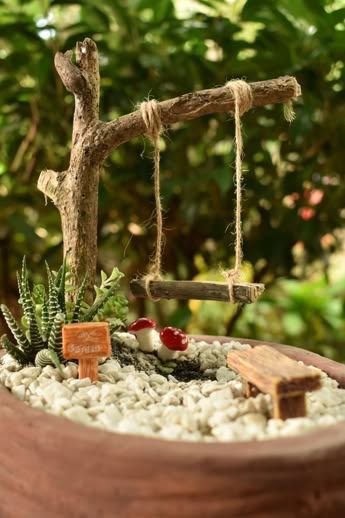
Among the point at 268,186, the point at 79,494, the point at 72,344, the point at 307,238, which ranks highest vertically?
the point at 268,186

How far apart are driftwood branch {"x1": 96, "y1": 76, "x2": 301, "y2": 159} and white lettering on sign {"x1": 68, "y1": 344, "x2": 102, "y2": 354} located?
30cm

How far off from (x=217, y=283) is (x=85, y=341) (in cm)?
20

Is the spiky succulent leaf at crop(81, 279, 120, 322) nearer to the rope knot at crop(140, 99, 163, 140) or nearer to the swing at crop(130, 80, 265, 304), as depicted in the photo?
the swing at crop(130, 80, 265, 304)

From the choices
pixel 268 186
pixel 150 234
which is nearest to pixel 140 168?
pixel 150 234

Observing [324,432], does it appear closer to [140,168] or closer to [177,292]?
[177,292]

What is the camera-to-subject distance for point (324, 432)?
0.64 m

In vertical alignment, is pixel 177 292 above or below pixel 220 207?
below

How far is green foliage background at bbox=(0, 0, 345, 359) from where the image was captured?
139cm

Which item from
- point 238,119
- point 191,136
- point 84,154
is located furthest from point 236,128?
point 191,136

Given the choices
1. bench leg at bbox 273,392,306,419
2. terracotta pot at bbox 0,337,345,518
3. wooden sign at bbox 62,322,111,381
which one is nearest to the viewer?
terracotta pot at bbox 0,337,345,518

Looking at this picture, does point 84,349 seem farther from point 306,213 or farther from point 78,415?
point 306,213

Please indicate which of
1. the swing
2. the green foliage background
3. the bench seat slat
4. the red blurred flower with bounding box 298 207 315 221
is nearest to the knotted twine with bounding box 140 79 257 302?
the swing

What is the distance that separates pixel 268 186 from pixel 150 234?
32 cm

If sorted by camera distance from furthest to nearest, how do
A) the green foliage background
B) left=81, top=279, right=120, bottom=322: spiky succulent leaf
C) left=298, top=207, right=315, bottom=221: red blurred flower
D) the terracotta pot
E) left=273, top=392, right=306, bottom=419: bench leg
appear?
left=298, top=207, right=315, bottom=221: red blurred flower, the green foliage background, left=81, top=279, right=120, bottom=322: spiky succulent leaf, left=273, top=392, right=306, bottom=419: bench leg, the terracotta pot
